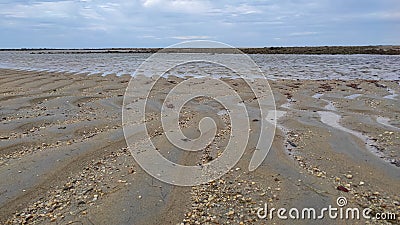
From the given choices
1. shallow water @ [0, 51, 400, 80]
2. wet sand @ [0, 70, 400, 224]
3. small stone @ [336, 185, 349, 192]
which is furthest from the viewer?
shallow water @ [0, 51, 400, 80]

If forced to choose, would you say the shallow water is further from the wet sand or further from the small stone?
the small stone

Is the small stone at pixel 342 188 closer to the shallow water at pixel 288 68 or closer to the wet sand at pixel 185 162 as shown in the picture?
the wet sand at pixel 185 162

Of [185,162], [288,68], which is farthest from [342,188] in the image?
[288,68]

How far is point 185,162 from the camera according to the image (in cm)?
477

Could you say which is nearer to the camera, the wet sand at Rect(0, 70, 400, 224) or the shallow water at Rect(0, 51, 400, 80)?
the wet sand at Rect(0, 70, 400, 224)

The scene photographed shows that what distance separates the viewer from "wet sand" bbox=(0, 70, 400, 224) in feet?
11.5

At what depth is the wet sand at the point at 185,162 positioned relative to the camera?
11.5ft

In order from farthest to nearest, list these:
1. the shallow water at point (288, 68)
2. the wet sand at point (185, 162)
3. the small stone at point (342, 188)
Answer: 1. the shallow water at point (288, 68)
2. the small stone at point (342, 188)
3. the wet sand at point (185, 162)

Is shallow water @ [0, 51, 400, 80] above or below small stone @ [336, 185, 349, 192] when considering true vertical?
below

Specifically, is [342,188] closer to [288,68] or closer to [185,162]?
[185,162]

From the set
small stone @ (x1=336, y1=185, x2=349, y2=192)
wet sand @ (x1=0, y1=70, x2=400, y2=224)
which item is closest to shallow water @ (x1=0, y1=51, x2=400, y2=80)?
wet sand @ (x1=0, y1=70, x2=400, y2=224)

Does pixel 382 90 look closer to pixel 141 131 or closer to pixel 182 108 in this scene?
pixel 182 108

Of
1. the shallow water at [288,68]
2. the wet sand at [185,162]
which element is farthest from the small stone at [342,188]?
the shallow water at [288,68]

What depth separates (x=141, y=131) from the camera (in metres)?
6.27
